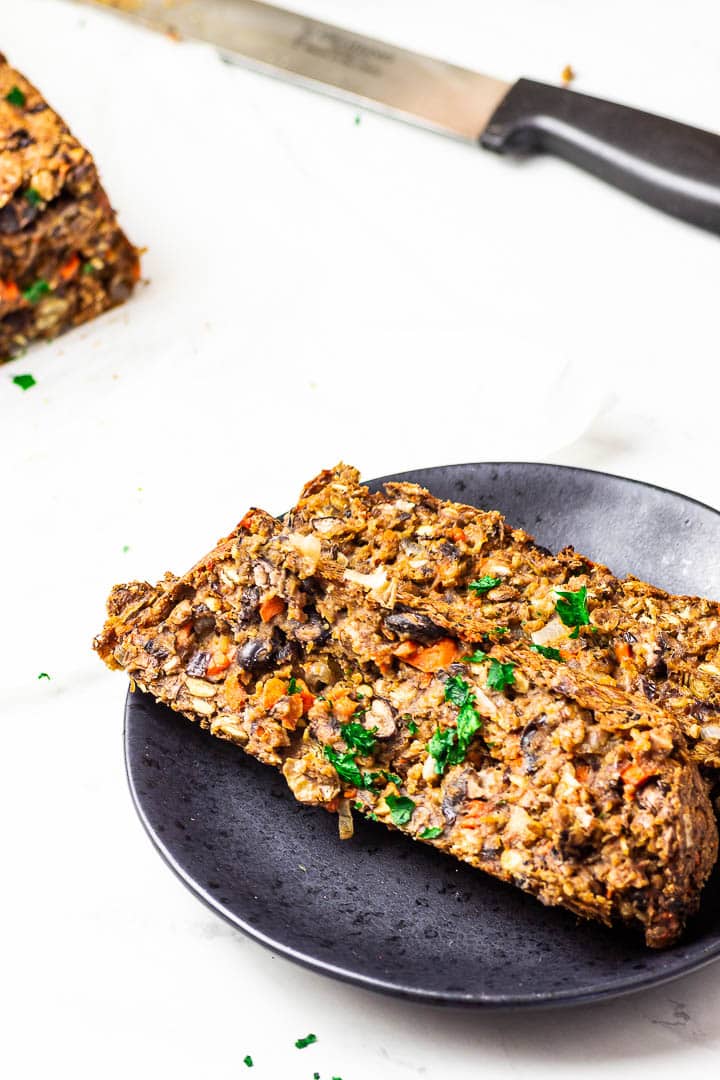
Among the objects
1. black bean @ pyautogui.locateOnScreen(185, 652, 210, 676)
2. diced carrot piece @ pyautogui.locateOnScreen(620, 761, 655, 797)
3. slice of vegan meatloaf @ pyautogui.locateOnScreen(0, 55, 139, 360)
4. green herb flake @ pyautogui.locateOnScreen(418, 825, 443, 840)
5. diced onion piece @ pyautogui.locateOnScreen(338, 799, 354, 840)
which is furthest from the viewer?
slice of vegan meatloaf @ pyautogui.locateOnScreen(0, 55, 139, 360)

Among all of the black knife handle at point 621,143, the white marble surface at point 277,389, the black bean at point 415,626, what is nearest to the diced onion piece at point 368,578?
the black bean at point 415,626

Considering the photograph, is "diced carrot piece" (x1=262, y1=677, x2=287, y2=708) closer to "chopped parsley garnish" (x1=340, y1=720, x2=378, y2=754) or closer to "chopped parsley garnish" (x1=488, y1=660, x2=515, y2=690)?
"chopped parsley garnish" (x1=340, y1=720, x2=378, y2=754)

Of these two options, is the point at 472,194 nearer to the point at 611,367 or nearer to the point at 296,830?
the point at 611,367

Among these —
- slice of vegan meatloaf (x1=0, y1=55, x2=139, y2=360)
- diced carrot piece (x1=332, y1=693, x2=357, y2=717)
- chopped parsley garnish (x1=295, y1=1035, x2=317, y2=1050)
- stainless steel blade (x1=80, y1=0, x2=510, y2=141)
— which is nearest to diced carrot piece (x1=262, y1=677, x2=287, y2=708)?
diced carrot piece (x1=332, y1=693, x2=357, y2=717)

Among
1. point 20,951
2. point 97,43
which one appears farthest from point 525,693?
point 97,43

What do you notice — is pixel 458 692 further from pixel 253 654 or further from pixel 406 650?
pixel 253 654

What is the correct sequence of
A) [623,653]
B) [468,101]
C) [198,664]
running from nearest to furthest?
[623,653]
[198,664]
[468,101]

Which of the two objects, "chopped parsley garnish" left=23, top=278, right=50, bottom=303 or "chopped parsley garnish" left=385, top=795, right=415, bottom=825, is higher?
"chopped parsley garnish" left=385, top=795, right=415, bottom=825

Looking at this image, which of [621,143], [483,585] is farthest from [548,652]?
[621,143]
